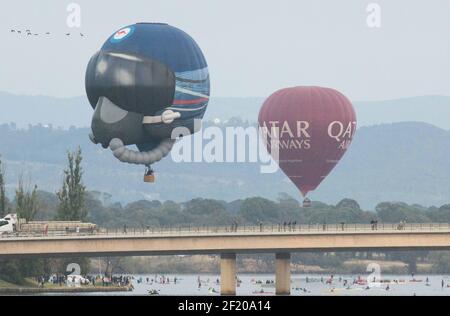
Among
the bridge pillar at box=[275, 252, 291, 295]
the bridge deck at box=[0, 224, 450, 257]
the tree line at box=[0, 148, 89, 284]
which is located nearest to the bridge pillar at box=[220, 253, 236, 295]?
the bridge deck at box=[0, 224, 450, 257]

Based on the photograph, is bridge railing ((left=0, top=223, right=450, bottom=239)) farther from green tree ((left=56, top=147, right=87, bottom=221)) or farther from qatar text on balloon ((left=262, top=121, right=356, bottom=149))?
qatar text on balloon ((left=262, top=121, right=356, bottom=149))

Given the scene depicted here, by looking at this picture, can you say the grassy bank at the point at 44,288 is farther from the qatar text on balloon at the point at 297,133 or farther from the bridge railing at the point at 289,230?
the qatar text on balloon at the point at 297,133

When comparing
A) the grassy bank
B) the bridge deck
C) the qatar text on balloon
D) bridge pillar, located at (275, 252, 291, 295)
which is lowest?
the grassy bank

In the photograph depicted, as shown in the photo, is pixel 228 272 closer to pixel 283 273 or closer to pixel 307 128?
pixel 283 273

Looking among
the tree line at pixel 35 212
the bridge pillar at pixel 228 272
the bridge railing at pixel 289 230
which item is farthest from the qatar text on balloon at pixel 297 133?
the bridge pillar at pixel 228 272
